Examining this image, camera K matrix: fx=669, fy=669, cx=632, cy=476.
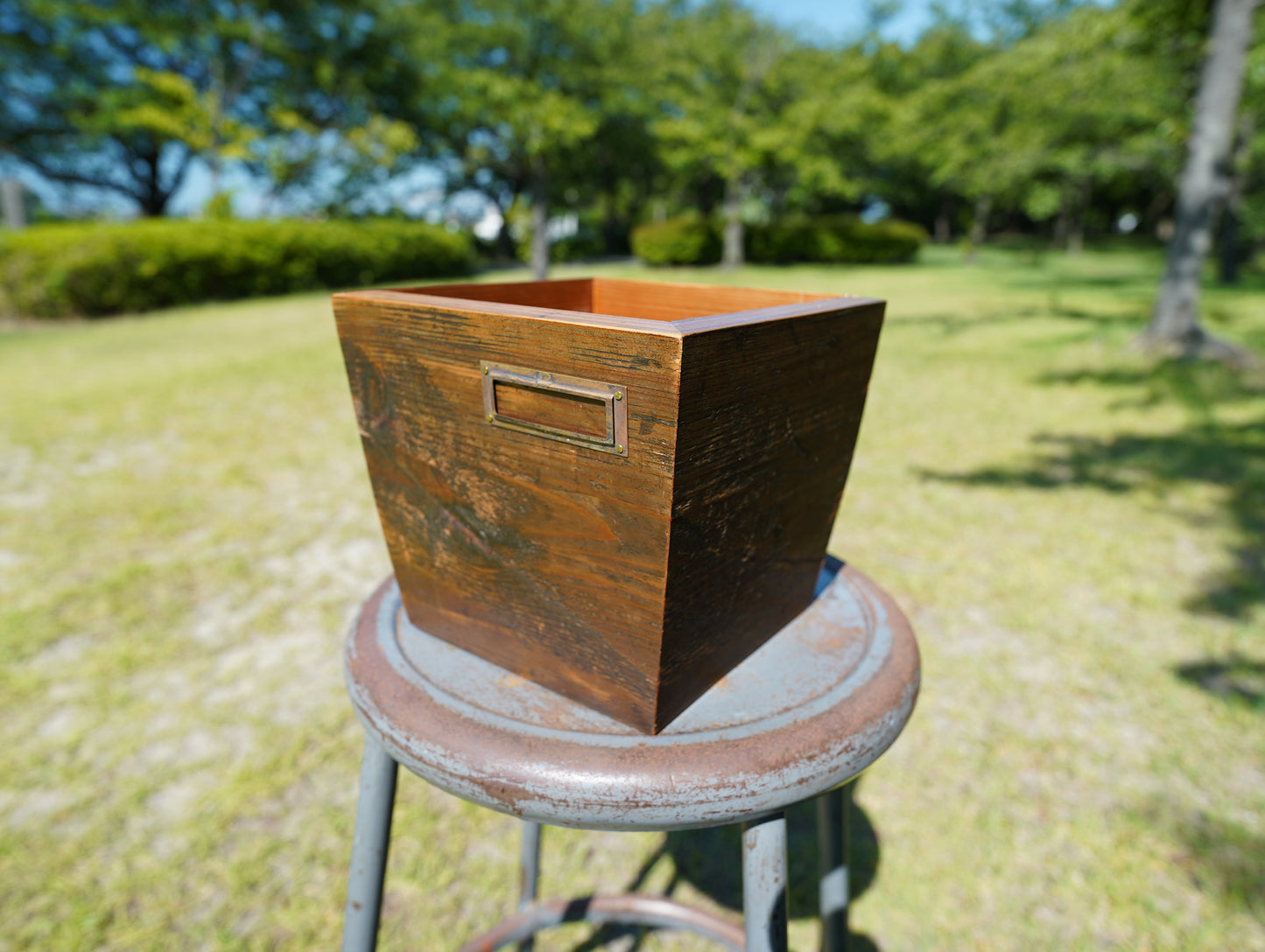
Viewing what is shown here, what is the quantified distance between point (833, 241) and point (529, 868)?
787 inches

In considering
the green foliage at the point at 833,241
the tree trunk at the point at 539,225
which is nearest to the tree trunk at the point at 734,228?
the green foliage at the point at 833,241

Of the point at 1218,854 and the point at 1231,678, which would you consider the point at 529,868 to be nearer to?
the point at 1218,854

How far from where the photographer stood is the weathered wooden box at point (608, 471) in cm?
63

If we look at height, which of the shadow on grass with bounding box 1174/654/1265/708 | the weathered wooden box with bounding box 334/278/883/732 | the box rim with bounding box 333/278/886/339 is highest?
the box rim with bounding box 333/278/886/339

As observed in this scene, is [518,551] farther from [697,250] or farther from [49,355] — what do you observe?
[697,250]

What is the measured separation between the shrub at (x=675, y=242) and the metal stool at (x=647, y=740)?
1750cm

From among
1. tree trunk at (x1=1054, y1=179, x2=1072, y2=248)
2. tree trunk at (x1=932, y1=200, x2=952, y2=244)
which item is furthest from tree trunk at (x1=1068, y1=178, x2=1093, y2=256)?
tree trunk at (x1=932, y1=200, x2=952, y2=244)

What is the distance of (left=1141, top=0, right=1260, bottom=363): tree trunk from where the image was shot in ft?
18.6

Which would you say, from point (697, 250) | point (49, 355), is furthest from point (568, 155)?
point (49, 355)

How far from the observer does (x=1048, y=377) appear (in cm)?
606

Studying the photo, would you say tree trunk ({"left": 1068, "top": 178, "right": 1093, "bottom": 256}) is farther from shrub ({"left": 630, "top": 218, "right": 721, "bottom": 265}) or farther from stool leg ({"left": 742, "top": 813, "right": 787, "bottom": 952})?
stool leg ({"left": 742, "top": 813, "right": 787, "bottom": 952})

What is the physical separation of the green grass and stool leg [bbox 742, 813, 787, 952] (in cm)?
94

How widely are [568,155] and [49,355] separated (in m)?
13.6

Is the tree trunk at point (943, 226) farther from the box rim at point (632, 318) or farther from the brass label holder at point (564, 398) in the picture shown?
the brass label holder at point (564, 398)
